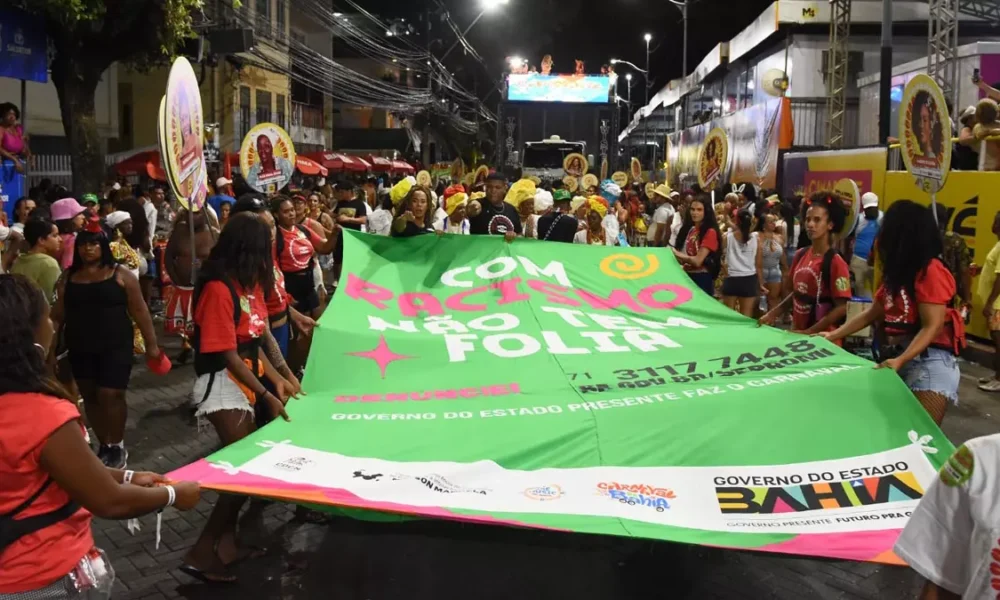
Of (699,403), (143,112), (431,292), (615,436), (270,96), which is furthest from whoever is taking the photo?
(270,96)

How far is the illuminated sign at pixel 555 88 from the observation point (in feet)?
99.6

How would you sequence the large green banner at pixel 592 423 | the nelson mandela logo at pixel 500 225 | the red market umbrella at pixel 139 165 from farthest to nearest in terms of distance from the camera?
the red market umbrella at pixel 139 165 < the nelson mandela logo at pixel 500 225 < the large green banner at pixel 592 423

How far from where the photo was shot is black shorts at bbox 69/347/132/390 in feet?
20.2

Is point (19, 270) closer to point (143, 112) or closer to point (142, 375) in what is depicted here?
point (142, 375)

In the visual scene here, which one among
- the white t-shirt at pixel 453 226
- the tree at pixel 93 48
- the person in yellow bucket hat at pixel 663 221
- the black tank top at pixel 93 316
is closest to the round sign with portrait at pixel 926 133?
the white t-shirt at pixel 453 226

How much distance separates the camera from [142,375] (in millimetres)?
10000

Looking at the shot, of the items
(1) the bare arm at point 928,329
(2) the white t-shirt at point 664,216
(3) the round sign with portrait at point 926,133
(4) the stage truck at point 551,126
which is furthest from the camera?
(4) the stage truck at point 551,126

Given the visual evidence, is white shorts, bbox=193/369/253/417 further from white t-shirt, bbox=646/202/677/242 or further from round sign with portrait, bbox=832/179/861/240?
white t-shirt, bbox=646/202/677/242

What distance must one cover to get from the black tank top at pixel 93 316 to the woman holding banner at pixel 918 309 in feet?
15.8

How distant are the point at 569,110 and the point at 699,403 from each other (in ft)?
85.1

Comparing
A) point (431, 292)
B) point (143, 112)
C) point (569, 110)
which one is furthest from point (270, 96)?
point (431, 292)

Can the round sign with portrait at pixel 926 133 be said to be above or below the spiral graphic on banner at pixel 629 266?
above

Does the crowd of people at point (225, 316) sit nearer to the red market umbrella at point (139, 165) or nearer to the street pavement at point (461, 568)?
the street pavement at point (461, 568)

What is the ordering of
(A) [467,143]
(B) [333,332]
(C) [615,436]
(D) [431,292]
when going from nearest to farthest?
(C) [615,436]
(B) [333,332]
(D) [431,292]
(A) [467,143]
